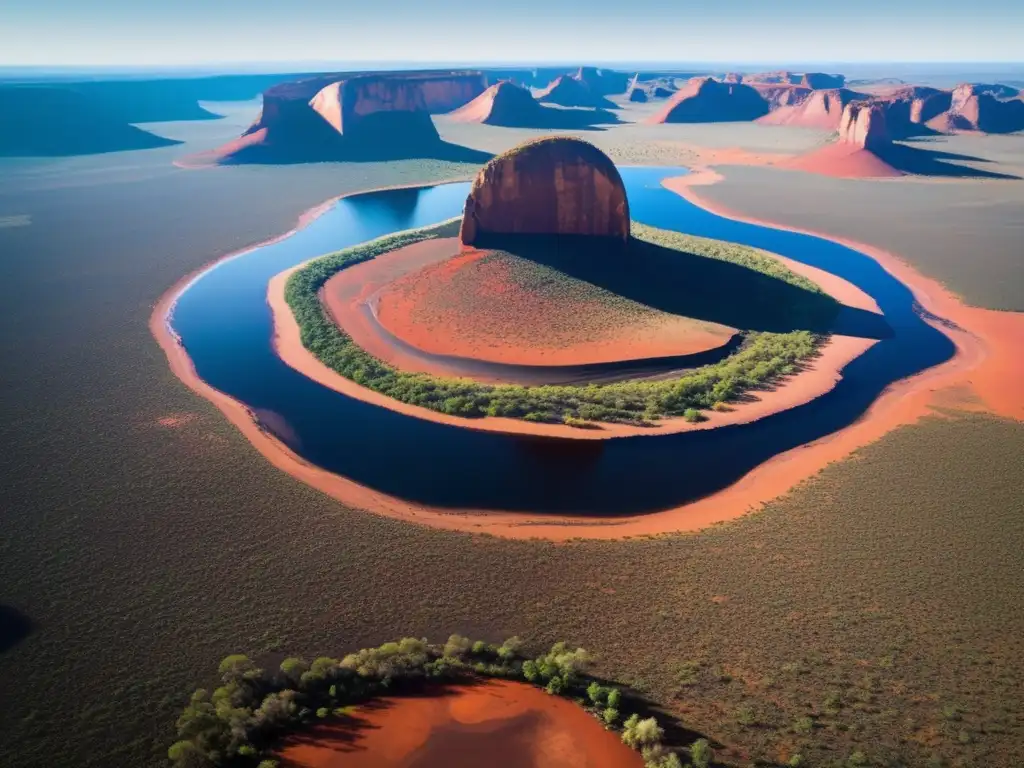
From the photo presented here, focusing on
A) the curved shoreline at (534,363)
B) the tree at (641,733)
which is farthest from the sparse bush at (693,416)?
the tree at (641,733)

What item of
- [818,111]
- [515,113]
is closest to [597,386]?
[515,113]

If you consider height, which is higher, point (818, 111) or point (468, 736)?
point (818, 111)

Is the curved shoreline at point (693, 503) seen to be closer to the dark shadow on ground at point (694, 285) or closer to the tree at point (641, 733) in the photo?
the dark shadow on ground at point (694, 285)

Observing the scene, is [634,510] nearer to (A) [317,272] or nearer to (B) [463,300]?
(B) [463,300]

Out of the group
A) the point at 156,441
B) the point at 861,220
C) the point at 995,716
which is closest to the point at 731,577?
the point at 995,716

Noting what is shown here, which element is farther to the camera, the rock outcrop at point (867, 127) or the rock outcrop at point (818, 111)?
the rock outcrop at point (818, 111)

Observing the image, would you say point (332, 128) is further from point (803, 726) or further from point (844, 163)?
point (803, 726)

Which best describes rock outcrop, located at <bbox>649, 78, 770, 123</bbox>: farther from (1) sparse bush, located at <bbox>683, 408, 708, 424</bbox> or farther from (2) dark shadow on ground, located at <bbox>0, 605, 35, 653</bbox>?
(2) dark shadow on ground, located at <bbox>0, 605, 35, 653</bbox>
